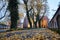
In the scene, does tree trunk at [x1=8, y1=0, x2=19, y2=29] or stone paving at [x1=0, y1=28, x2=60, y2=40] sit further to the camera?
tree trunk at [x1=8, y1=0, x2=19, y2=29]

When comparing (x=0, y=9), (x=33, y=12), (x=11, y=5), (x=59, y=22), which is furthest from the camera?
(x=33, y=12)

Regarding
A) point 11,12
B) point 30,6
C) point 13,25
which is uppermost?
point 30,6

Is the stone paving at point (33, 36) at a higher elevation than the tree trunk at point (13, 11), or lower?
lower

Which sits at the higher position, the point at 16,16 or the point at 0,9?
the point at 0,9

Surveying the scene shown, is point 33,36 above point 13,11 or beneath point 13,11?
beneath

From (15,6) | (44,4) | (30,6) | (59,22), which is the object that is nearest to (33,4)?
(30,6)

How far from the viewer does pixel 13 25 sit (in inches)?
1115

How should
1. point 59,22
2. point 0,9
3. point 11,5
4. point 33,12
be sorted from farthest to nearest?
1. point 33,12
2. point 0,9
3. point 11,5
4. point 59,22

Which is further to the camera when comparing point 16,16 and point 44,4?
point 44,4

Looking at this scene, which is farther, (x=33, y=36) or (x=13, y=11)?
(x=13, y=11)

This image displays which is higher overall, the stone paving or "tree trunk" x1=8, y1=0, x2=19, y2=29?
"tree trunk" x1=8, y1=0, x2=19, y2=29

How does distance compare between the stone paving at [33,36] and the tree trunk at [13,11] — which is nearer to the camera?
the stone paving at [33,36]

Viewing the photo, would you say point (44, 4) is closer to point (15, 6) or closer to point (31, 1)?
point (31, 1)

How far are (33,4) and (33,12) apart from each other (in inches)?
133
